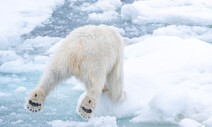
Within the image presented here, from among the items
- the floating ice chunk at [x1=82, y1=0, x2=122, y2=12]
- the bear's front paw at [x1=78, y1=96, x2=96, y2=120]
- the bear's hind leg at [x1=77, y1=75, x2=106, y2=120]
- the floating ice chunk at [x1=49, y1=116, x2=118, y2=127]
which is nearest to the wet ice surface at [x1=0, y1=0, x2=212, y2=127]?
the floating ice chunk at [x1=49, y1=116, x2=118, y2=127]

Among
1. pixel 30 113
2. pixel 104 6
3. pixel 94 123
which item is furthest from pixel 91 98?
pixel 104 6

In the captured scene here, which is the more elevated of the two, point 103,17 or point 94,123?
point 94,123

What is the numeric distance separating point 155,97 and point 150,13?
590cm

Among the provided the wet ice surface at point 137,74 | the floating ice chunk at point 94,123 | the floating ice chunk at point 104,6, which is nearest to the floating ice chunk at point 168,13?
the wet ice surface at point 137,74

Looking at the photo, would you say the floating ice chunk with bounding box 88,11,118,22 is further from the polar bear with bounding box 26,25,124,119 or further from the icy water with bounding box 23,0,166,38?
the polar bear with bounding box 26,25,124,119

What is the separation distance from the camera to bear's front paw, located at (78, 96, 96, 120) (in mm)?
3943

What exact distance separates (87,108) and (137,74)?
55.5 inches

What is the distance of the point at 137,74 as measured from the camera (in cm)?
527

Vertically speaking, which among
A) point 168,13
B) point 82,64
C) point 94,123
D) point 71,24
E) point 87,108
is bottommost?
point 71,24

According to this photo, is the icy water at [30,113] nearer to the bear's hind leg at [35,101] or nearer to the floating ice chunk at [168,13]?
the bear's hind leg at [35,101]

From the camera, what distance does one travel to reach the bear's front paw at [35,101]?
13.2ft

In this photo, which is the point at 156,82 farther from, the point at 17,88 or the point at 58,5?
the point at 58,5

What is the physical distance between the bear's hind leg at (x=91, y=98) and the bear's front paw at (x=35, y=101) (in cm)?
33

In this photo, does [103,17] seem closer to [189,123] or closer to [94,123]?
[94,123]
